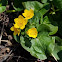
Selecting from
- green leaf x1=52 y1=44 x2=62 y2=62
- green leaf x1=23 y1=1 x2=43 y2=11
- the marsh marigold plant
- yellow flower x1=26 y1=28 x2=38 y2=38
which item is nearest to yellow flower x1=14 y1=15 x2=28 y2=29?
the marsh marigold plant

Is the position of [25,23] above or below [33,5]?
below

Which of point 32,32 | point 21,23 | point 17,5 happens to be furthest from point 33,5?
point 32,32

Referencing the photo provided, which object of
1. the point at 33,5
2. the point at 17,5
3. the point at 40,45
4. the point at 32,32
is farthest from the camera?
the point at 17,5

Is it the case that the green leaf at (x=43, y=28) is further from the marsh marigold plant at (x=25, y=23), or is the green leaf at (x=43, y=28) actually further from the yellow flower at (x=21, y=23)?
the yellow flower at (x=21, y=23)

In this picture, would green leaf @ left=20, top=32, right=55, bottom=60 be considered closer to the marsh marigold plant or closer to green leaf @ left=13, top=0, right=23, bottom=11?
the marsh marigold plant

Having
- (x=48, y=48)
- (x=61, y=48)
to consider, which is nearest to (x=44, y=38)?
(x=48, y=48)

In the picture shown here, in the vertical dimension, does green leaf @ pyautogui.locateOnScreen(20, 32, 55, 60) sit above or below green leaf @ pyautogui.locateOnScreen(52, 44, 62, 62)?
above

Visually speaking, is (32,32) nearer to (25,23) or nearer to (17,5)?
(25,23)

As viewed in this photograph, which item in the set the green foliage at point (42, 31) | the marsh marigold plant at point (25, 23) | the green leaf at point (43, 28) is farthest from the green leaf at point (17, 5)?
the green leaf at point (43, 28)

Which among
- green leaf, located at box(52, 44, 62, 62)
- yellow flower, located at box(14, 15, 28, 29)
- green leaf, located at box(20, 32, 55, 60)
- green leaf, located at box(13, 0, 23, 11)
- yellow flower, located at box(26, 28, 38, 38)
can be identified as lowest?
green leaf, located at box(52, 44, 62, 62)

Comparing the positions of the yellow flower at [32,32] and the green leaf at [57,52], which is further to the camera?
the green leaf at [57,52]

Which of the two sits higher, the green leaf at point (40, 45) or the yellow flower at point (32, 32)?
the yellow flower at point (32, 32)

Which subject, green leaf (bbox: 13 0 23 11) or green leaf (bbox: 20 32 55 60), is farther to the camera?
A: green leaf (bbox: 13 0 23 11)
